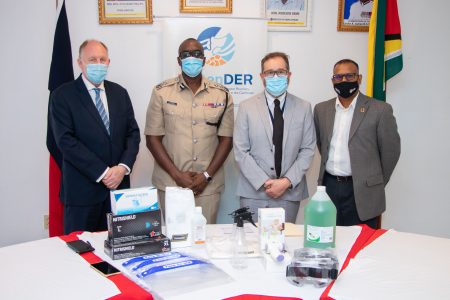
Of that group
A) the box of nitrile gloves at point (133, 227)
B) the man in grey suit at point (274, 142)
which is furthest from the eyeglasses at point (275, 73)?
the box of nitrile gloves at point (133, 227)

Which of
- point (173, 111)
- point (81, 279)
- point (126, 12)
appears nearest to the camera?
point (81, 279)

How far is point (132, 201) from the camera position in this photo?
5.30ft

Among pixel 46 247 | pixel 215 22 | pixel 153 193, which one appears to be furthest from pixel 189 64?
pixel 46 247

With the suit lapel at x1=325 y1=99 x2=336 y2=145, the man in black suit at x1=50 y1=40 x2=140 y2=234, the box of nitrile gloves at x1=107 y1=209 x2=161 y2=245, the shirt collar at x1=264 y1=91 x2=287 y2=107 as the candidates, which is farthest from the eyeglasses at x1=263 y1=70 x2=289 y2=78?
the box of nitrile gloves at x1=107 y1=209 x2=161 y2=245

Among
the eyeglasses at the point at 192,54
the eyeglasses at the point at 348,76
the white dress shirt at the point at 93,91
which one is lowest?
the white dress shirt at the point at 93,91

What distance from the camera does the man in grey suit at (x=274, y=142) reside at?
247cm

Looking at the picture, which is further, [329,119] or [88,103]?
[329,119]

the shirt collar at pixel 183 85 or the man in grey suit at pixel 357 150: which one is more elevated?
the shirt collar at pixel 183 85

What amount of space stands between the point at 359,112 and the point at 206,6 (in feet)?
5.21

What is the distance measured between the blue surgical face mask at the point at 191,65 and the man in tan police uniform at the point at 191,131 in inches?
1.0

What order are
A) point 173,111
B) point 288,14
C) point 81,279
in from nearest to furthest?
1. point 81,279
2. point 173,111
3. point 288,14

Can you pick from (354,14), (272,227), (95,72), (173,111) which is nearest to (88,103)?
(95,72)

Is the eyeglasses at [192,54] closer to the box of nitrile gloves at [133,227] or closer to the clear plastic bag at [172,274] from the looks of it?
the box of nitrile gloves at [133,227]

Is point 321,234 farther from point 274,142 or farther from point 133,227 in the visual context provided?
point 274,142
